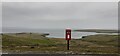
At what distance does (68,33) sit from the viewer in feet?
99.9

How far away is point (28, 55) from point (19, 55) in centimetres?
75

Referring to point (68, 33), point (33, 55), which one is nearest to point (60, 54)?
point (33, 55)

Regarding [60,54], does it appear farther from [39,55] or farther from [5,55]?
[5,55]

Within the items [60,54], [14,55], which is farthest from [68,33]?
[14,55]

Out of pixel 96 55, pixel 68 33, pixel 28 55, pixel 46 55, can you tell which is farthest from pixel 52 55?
pixel 68 33

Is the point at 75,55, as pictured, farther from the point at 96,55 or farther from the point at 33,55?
the point at 33,55

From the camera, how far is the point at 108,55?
24.5 meters

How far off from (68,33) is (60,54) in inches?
231

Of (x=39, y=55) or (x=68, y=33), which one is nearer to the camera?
(x=39, y=55)

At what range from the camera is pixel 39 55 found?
2439cm

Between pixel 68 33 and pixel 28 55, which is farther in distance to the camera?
pixel 68 33

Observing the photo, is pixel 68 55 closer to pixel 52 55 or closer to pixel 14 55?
pixel 52 55

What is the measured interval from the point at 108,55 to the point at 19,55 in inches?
291

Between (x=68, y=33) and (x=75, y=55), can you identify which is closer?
(x=75, y=55)
